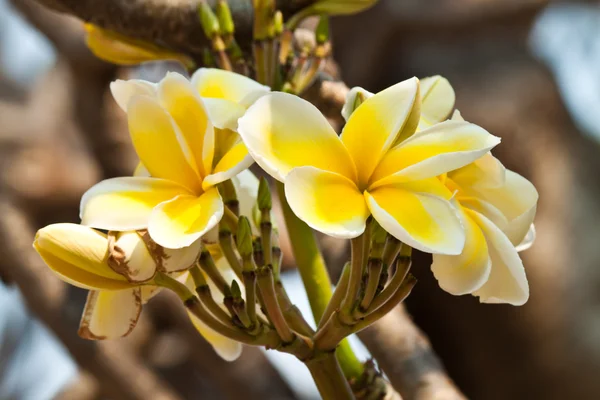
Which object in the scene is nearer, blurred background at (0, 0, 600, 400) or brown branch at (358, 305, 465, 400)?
brown branch at (358, 305, 465, 400)

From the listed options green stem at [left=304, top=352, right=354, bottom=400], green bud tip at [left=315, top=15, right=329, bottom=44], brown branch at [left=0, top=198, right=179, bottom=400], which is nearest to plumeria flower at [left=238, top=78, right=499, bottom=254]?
green stem at [left=304, top=352, right=354, bottom=400]

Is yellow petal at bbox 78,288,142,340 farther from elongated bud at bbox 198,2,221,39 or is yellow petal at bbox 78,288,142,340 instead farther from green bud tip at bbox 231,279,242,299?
elongated bud at bbox 198,2,221,39

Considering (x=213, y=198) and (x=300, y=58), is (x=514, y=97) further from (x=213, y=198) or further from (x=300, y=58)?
(x=213, y=198)

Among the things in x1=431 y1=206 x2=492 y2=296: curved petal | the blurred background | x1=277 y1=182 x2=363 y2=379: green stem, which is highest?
x1=431 y1=206 x2=492 y2=296: curved petal

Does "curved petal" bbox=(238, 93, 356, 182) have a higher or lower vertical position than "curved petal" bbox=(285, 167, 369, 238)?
higher

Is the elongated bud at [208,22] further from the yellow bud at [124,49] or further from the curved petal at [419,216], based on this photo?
the curved petal at [419,216]

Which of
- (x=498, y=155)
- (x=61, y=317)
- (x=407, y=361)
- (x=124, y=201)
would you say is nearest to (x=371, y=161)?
(x=124, y=201)
